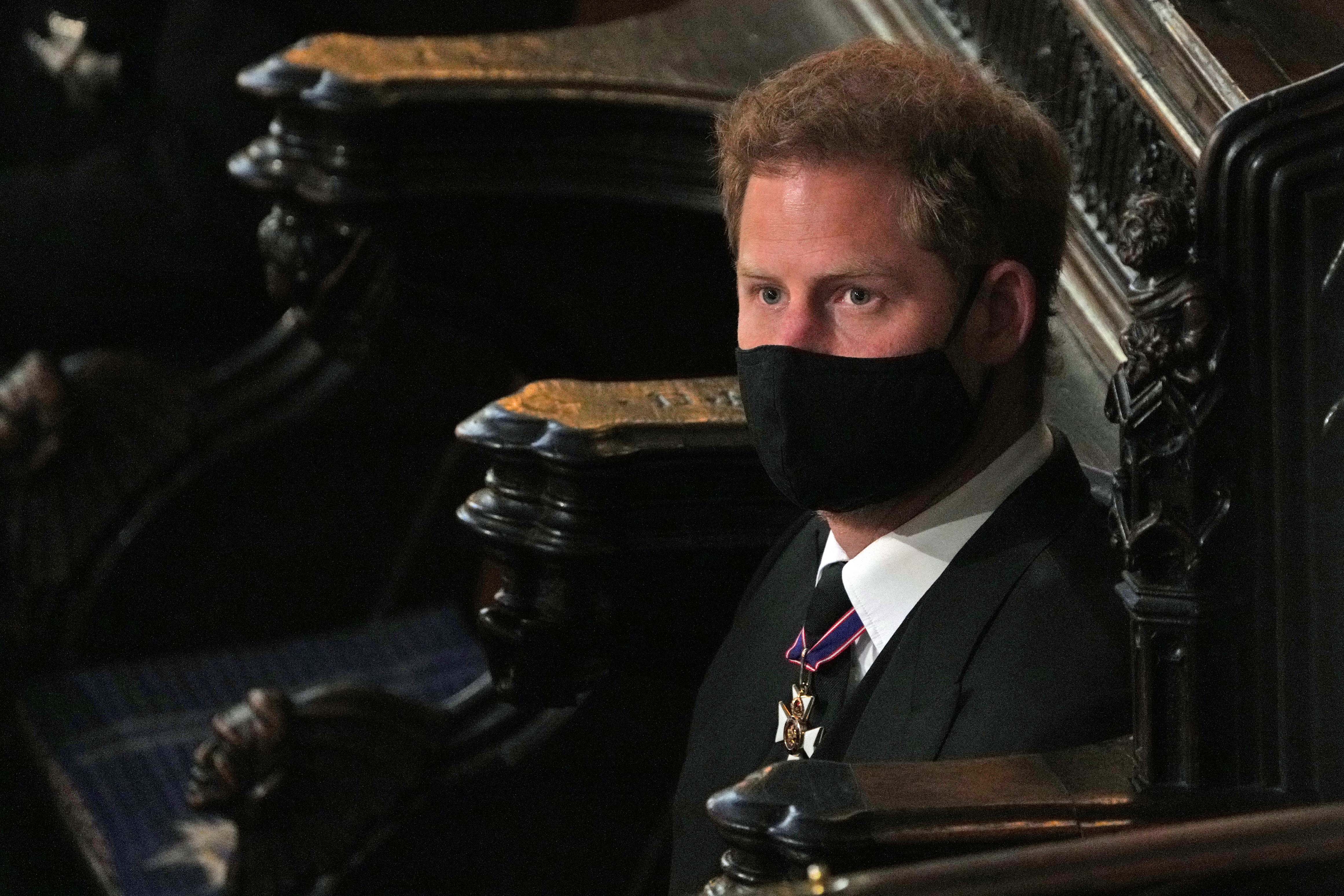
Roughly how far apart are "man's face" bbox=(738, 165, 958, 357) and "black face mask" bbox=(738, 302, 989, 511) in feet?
0.05

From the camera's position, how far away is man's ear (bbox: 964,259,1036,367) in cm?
162

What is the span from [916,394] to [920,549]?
5.3 inches

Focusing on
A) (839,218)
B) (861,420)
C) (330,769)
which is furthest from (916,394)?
(330,769)

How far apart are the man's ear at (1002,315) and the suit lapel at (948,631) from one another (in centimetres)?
11

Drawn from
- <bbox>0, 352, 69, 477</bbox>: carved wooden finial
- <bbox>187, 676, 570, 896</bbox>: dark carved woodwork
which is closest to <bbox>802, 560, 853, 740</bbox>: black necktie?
<bbox>187, 676, 570, 896</bbox>: dark carved woodwork

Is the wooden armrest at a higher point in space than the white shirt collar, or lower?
lower

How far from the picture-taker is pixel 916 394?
5.24 feet

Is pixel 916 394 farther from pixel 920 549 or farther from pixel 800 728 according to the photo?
pixel 800 728

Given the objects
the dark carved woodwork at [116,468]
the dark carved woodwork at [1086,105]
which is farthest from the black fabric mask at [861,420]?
the dark carved woodwork at [116,468]

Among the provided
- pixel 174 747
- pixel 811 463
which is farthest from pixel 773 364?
pixel 174 747

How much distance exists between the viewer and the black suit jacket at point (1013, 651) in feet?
4.86

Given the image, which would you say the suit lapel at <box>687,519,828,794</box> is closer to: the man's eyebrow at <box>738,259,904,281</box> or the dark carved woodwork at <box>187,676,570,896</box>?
the man's eyebrow at <box>738,259,904,281</box>

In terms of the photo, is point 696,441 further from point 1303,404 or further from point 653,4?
point 653,4

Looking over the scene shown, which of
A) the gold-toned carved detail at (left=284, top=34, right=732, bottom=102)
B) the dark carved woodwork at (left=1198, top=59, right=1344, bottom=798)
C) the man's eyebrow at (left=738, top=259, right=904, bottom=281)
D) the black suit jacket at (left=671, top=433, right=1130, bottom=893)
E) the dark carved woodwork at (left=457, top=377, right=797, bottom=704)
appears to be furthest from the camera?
the gold-toned carved detail at (left=284, top=34, right=732, bottom=102)
